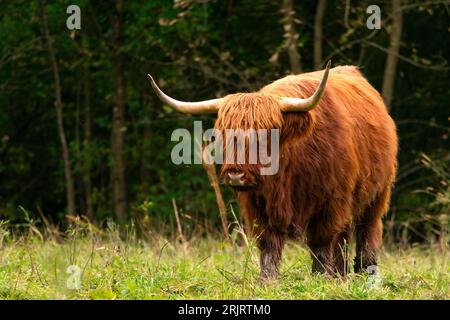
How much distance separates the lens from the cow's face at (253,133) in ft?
19.5

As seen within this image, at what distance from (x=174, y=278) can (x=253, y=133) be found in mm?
1142

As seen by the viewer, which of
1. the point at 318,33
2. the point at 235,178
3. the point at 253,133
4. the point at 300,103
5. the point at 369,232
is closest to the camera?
the point at 235,178

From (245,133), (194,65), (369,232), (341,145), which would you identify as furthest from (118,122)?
(245,133)

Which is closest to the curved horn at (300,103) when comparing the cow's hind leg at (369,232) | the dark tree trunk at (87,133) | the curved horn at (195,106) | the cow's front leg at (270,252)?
the curved horn at (195,106)

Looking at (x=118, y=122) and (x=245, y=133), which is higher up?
(x=245, y=133)

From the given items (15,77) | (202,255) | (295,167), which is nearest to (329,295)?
(295,167)

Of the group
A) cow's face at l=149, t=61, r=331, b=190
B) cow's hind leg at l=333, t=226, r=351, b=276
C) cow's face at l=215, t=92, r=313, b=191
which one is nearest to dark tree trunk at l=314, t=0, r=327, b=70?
cow's hind leg at l=333, t=226, r=351, b=276

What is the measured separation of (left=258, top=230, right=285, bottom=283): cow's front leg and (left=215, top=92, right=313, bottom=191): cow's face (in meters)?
0.50

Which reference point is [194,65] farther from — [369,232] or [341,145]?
[341,145]

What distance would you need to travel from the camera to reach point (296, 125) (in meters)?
6.29

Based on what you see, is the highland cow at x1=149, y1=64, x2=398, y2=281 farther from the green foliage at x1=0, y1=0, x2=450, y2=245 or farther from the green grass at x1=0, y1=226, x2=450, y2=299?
the green foliage at x1=0, y1=0, x2=450, y2=245

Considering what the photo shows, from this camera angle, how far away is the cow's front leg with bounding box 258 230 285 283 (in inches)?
249

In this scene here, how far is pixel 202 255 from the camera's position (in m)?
8.35
